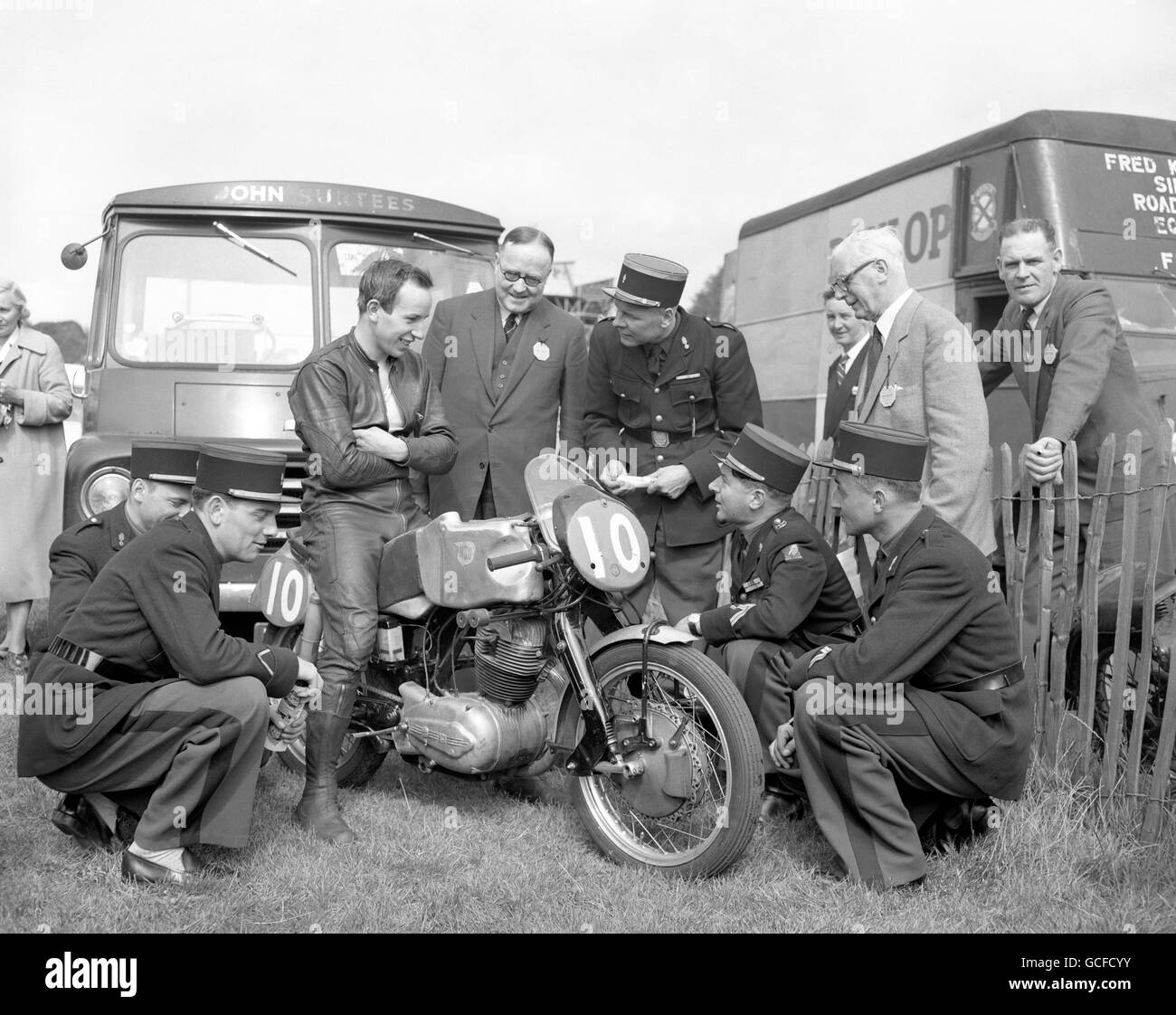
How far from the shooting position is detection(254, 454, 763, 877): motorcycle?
371cm

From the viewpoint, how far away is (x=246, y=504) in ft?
12.1

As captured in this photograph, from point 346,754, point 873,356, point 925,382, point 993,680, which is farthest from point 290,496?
point 993,680

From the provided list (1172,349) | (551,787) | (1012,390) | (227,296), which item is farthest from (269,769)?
(1172,349)

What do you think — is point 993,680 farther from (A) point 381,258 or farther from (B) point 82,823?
(A) point 381,258

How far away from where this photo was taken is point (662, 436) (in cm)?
481

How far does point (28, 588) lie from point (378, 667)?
3.10 metres

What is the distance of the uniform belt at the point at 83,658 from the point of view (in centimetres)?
360

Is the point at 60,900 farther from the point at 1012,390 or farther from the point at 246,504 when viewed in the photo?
the point at 1012,390

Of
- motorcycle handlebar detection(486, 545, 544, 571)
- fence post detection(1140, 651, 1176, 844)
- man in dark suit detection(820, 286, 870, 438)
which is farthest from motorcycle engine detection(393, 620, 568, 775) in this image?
fence post detection(1140, 651, 1176, 844)

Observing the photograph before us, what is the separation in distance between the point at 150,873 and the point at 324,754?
2.36ft

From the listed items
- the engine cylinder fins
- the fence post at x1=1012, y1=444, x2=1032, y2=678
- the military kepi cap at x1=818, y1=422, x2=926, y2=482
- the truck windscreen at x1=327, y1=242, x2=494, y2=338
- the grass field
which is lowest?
the grass field

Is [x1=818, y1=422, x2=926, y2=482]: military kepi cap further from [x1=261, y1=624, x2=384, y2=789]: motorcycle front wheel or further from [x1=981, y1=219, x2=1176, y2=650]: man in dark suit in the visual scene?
[x1=261, y1=624, x2=384, y2=789]: motorcycle front wheel

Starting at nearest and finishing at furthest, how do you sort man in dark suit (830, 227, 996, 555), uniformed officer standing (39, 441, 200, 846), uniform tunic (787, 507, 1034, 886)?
uniform tunic (787, 507, 1034, 886), uniformed officer standing (39, 441, 200, 846), man in dark suit (830, 227, 996, 555)

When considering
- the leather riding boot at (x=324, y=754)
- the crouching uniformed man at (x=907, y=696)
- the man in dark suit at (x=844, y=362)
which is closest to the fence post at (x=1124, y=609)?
the crouching uniformed man at (x=907, y=696)
